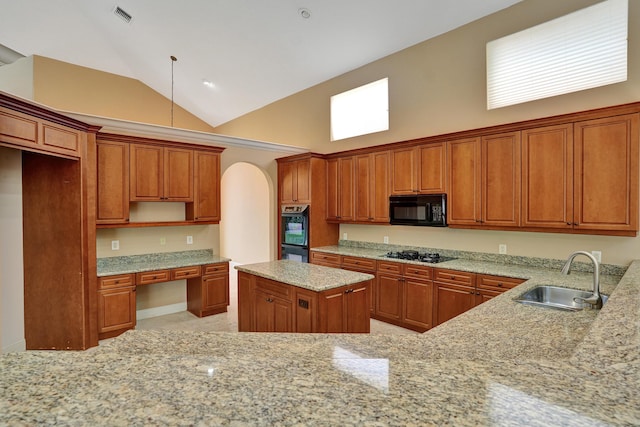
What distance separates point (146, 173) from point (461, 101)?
14.0 ft

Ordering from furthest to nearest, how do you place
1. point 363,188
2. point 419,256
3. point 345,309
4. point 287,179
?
1. point 287,179
2. point 363,188
3. point 419,256
4. point 345,309

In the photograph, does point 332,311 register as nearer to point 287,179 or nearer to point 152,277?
point 152,277

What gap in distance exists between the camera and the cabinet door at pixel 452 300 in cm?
367

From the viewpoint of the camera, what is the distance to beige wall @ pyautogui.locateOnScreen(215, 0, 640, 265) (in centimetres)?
333

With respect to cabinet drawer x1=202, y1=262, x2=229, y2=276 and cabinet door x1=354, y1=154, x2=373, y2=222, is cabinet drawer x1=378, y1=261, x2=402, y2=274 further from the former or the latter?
cabinet drawer x1=202, y1=262, x2=229, y2=276

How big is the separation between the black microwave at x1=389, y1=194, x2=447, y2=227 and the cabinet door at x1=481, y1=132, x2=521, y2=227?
1.63ft

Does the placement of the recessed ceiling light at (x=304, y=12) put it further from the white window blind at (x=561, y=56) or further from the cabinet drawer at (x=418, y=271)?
the cabinet drawer at (x=418, y=271)

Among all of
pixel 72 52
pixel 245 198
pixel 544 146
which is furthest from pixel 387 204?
pixel 72 52

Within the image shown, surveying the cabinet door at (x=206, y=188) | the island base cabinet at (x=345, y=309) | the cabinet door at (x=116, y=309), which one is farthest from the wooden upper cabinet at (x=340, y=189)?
the cabinet door at (x=116, y=309)

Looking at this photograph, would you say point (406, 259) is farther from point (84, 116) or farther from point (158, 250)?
point (84, 116)

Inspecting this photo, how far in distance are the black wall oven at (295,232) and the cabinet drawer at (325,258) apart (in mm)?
156

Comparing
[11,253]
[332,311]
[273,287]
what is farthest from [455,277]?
[11,253]

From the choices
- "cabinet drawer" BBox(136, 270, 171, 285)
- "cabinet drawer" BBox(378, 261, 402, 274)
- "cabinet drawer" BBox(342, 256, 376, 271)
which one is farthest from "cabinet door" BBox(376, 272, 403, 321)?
"cabinet drawer" BBox(136, 270, 171, 285)

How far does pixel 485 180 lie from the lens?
3.87m
